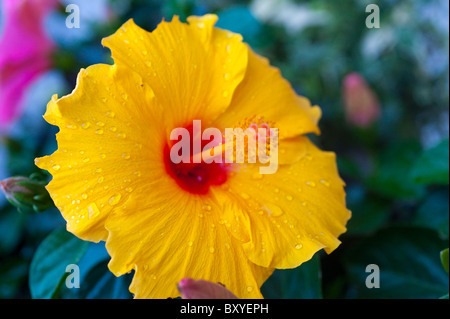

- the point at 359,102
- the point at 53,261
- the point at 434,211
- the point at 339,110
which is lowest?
the point at 53,261

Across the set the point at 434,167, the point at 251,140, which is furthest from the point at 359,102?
the point at 251,140

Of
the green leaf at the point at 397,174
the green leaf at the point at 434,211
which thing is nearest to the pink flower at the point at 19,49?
the green leaf at the point at 397,174

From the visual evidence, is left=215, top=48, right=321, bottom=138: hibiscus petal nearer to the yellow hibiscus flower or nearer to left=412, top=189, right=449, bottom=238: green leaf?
the yellow hibiscus flower

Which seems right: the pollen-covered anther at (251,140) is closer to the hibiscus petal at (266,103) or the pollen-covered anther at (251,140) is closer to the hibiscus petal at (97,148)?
the hibiscus petal at (266,103)

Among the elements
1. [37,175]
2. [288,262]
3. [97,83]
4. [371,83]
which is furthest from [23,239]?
[371,83]

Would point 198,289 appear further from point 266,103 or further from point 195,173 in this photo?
point 266,103

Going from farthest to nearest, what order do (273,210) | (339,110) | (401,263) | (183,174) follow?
(339,110) < (401,263) < (183,174) < (273,210)
